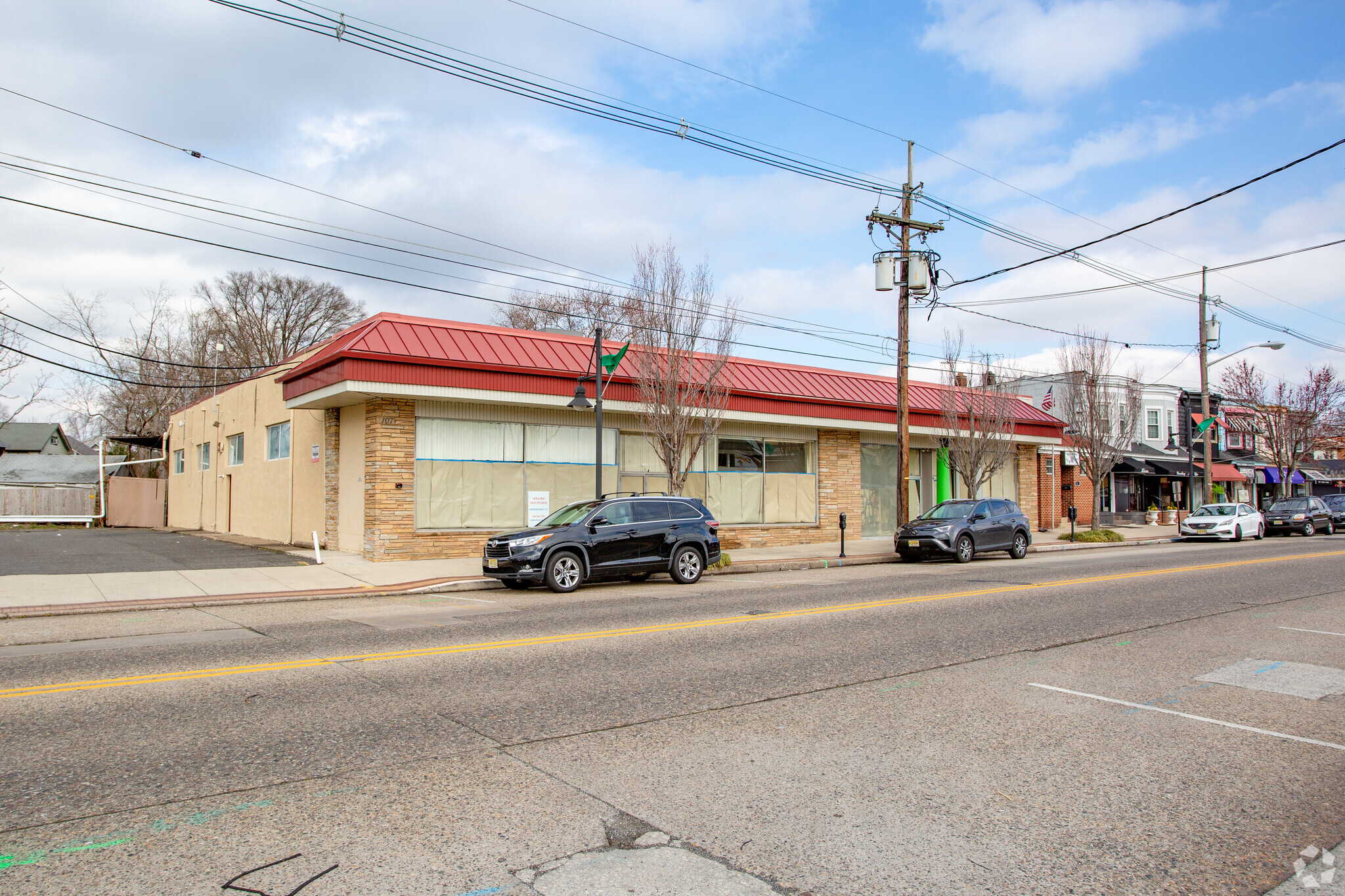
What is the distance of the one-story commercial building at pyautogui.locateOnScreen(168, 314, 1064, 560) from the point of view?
18656 millimetres

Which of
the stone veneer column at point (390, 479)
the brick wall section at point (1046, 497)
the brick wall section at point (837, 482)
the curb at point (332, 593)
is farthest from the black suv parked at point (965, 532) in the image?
the stone veneer column at point (390, 479)

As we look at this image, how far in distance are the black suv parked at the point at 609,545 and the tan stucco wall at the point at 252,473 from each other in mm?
9439

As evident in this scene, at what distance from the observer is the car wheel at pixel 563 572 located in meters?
14.5

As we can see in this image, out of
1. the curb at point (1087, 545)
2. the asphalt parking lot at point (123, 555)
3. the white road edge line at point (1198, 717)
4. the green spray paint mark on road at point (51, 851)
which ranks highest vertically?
the asphalt parking lot at point (123, 555)

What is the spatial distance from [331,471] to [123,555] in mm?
4813

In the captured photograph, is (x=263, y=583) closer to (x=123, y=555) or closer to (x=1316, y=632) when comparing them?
(x=123, y=555)

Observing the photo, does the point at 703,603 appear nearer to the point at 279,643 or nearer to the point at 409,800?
the point at 279,643

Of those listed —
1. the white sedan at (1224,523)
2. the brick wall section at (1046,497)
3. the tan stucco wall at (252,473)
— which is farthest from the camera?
the brick wall section at (1046,497)

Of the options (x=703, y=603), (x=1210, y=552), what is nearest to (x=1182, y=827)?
(x=703, y=603)

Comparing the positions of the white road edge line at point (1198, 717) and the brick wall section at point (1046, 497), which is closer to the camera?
the white road edge line at point (1198, 717)

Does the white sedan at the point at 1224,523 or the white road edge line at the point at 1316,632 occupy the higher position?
the white sedan at the point at 1224,523

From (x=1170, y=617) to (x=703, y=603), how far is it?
6.05 meters

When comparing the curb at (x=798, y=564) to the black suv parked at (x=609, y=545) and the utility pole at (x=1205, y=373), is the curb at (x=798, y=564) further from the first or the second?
the utility pole at (x=1205, y=373)

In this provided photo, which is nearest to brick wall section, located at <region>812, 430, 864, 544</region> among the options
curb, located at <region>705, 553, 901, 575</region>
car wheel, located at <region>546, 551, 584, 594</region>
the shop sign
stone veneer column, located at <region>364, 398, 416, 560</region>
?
curb, located at <region>705, 553, 901, 575</region>
